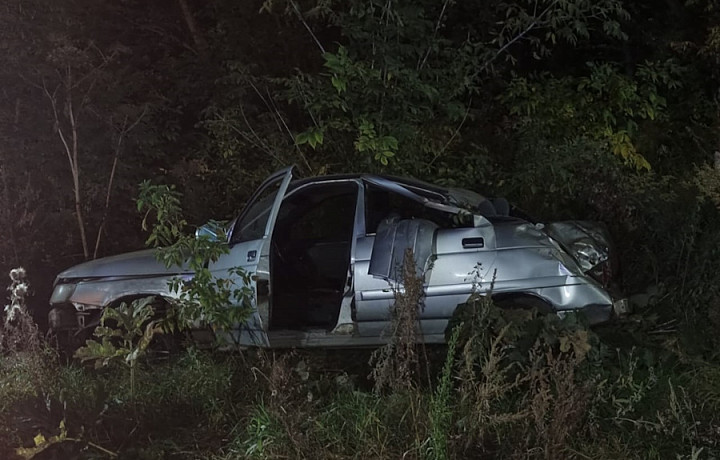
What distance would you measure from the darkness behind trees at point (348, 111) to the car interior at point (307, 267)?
84 cm

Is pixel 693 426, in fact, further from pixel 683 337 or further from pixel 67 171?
pixel 67 171

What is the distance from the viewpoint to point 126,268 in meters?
5.40

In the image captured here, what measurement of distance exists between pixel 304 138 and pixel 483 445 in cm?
370

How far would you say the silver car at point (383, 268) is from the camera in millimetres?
4703

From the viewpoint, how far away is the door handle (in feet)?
15.6

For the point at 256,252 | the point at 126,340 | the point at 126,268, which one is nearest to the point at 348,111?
the point at 256,252

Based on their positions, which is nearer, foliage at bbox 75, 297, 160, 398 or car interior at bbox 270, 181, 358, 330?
foliage at bbox 75, 297, 160, 398

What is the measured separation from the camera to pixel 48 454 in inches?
141

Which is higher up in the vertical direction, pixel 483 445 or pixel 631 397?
pixel 631 397

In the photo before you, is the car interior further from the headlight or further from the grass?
the headlight

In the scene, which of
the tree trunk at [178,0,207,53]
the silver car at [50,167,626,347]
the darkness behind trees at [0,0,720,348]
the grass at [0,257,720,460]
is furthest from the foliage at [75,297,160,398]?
the tree trunk at [178,0,207,53]

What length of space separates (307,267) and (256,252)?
45.7 inches

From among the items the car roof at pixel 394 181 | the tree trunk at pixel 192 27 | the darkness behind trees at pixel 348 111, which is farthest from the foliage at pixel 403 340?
the tree trunk at pixel 192 27

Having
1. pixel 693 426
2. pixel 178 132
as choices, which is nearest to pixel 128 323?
pixel 693 426
